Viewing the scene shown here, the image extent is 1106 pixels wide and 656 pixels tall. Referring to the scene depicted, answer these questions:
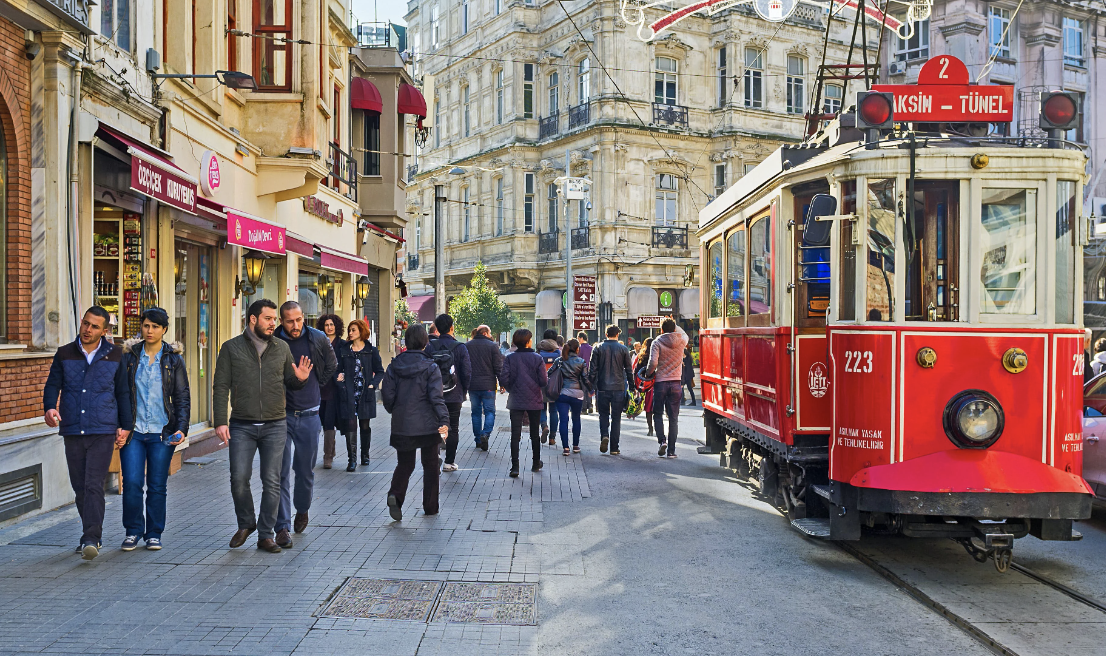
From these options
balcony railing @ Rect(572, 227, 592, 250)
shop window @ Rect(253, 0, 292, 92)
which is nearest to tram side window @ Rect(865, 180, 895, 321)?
Result: shop window @ Rect(253, 0, 292, 92)

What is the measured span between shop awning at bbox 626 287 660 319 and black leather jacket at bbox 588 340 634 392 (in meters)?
22.3

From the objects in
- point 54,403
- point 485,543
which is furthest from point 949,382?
point 54,403

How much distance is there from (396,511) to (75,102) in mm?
5056

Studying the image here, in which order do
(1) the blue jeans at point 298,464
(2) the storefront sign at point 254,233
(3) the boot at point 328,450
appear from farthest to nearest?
(2) the storefront sign at point 254,233 < (3) the boot at point 328,450 < (1) the blue jeans at point 298,464

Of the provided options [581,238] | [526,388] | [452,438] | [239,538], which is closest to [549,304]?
[581,238]

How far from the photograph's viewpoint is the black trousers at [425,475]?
8953 millimetres

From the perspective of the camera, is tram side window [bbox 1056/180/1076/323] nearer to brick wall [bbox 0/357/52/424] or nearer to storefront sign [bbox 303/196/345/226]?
brick wall [bbox 0/357/52/424]

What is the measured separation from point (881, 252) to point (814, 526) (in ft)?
7.11

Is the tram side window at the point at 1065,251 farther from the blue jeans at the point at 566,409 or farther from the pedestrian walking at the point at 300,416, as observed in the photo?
the blue jeans at the point at 566,409

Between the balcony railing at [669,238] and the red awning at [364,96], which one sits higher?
the red awning at [364,96]

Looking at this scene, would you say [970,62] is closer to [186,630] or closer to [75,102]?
[75,102]

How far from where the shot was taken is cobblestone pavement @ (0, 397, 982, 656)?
5.55m

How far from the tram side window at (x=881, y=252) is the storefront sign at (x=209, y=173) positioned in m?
9.08

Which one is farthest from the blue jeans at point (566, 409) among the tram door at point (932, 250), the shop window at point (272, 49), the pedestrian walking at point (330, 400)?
the tram door at point (932, 250)
